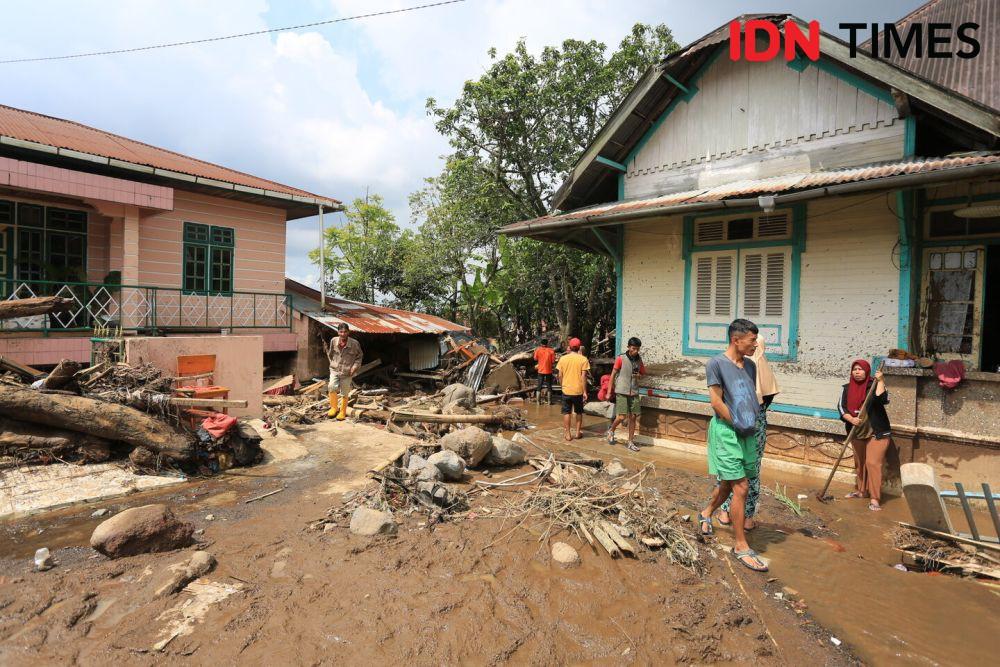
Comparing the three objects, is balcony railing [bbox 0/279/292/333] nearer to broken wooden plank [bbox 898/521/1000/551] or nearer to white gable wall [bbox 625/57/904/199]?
white gable wall [bbox 625/57/904/199]

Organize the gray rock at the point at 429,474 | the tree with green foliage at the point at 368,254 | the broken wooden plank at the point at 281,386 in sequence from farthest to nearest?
the tree with green foliage at the point at 368,254 → the broken wooden plank at the point at 281,386 → the gray rock at the point at 429,474

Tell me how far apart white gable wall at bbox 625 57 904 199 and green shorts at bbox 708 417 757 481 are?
17.0ft

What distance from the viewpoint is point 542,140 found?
16.4 m

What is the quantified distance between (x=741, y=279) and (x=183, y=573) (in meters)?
7.93

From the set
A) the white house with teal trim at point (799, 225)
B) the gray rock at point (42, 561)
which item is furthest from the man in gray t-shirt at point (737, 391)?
the gray rock at point (42, 561)

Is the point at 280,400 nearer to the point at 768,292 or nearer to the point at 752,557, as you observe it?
the point at 768,292

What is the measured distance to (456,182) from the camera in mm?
17516

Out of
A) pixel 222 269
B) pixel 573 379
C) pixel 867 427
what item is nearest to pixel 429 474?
pixel 573 379

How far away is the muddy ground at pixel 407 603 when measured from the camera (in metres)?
3.21

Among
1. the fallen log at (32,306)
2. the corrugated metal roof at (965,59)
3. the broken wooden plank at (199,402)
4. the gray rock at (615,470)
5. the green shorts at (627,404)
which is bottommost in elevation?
the gray rock at (615,470)

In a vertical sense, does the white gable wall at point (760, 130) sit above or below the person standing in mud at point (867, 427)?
above

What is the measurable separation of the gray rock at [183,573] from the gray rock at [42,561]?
1.12 m

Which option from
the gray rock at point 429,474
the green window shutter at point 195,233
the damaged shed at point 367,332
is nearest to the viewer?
the gray rock at point 429,474

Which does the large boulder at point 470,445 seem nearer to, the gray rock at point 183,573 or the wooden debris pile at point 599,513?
the wooden debris pile at point 599,513
